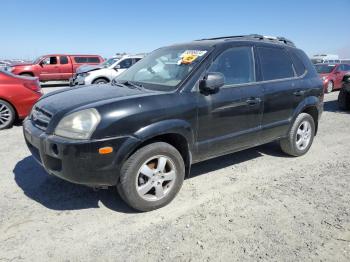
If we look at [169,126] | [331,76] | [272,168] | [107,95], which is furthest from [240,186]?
[331,76]

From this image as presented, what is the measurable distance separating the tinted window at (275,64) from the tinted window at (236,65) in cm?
26

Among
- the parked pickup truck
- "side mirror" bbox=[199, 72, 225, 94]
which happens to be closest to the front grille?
"side mirror" bbox=[199, 72, 225, 94]

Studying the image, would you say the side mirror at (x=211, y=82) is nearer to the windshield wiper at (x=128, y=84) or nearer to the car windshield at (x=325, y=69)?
the windshield wiper at (x=128, y=84)

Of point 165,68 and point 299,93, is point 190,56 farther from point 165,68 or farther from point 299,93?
point 299,93

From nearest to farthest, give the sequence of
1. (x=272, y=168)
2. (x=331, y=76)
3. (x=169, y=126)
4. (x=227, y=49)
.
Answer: (x=169, y=126) < (x=227, y=49) < (x=272, y=168) < (x=331, y=76)

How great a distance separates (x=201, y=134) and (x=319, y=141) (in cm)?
359

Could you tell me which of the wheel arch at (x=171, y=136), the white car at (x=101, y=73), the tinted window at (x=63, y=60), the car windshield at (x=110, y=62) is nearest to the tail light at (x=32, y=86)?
the wheel arch at (x=171, y=136)

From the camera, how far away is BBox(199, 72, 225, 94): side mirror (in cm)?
359

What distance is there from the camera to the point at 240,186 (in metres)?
4.14

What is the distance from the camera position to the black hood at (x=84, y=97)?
3.23 m

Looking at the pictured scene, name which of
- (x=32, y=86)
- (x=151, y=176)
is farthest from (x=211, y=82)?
(x=32, y=86)

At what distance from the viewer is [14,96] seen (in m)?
7.04

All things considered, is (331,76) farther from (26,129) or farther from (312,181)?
(26,129)

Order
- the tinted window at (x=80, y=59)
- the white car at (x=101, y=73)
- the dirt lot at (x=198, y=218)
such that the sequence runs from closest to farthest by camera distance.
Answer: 1. the dirt lot at (x=198, y=218)
2. the white car at (x=101, y=73)
3. the tinted window at (x=80, y=59)
